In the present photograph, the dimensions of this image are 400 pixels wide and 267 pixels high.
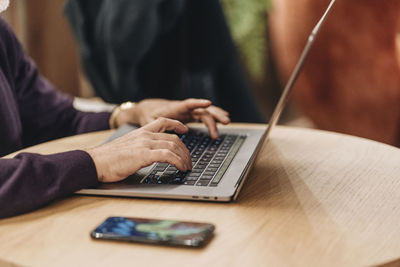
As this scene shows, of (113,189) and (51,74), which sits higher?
(113,189)

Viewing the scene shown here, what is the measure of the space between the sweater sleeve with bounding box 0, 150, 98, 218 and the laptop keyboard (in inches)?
3.8

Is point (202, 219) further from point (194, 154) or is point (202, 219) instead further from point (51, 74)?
point (51, 74)

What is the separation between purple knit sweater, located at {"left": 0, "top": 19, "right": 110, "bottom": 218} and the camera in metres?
0.76

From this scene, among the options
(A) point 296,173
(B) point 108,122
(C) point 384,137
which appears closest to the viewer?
(A) point 296,173

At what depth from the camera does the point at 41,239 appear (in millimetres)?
677

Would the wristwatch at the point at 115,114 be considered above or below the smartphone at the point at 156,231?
below

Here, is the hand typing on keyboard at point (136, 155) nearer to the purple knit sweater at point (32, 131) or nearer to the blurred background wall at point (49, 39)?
the purple knit sweater at point (32, 131)

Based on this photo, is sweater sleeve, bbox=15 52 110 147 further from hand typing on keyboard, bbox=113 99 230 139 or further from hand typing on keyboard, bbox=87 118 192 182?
hand typing on keyboard, bbox=87 118 192 182

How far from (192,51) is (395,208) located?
1090mm

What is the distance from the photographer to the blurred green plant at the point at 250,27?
2.82m

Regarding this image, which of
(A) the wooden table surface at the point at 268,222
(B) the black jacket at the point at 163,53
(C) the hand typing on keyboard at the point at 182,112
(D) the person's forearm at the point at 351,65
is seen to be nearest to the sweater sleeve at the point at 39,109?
(C) the hand typing on keyboard at the point at 182,112

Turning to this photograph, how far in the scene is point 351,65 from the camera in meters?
1.95

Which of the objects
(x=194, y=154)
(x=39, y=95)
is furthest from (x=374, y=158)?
(x=39, y=95)

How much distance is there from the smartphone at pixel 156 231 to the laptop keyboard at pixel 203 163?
0.13 metres
